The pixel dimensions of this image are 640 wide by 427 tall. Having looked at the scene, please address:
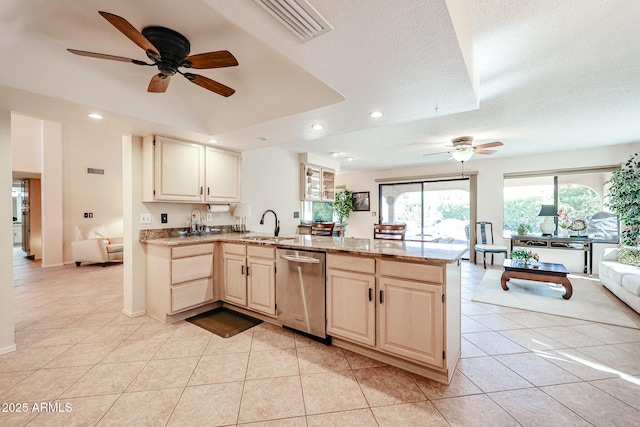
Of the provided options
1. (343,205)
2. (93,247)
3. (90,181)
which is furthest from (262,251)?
(90,181)

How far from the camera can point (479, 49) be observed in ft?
6.70

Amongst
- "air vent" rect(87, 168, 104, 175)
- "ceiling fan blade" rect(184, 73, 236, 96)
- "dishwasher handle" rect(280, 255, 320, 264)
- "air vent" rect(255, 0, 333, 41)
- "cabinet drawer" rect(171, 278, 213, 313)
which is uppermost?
"air vent" rect(87, 168, 104, 175)

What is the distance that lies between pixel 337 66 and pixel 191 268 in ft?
8.39

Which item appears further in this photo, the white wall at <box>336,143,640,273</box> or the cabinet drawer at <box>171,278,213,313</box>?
the white wall at <box>336,143,640,273</box>

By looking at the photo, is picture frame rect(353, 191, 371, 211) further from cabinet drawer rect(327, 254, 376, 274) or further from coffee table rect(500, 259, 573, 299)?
cabinet drawer rect(327, 254, 376, 274)

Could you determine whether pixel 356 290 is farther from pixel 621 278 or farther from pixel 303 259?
pixel 621 278

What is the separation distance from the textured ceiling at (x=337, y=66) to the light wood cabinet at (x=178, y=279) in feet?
4.55

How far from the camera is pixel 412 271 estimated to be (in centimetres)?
187

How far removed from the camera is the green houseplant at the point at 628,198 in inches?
169

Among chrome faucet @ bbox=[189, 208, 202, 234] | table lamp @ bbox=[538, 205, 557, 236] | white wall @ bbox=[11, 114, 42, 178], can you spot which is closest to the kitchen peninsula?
chrome faucet @ bbox=[189, 208, 202, 234]

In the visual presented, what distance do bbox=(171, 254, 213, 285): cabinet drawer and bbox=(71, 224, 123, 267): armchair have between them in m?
4.24

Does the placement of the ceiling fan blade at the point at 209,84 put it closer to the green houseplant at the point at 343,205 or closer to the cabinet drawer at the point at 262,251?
the cabinet drawer at the point at 262,251

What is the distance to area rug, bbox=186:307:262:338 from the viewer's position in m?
2.67

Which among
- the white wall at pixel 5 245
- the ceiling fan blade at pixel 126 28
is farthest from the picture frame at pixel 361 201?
the white wall at pixel 5 245
